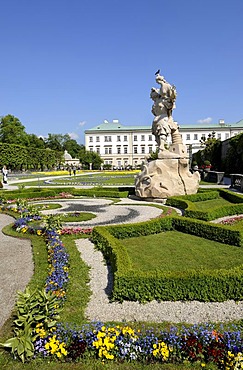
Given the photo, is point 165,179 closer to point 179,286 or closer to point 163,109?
point 163,109

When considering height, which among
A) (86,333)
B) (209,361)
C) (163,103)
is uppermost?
(163,103)

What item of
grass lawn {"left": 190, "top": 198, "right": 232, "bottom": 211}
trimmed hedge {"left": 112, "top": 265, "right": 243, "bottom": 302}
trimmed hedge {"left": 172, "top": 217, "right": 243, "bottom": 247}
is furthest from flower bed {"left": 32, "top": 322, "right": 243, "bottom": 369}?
grass lawn {"left": 190, "top": 198, "right": 232, "bottom": 211}

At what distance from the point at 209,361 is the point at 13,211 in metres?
11.8

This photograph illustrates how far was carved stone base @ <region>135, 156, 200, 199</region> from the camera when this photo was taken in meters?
15.6

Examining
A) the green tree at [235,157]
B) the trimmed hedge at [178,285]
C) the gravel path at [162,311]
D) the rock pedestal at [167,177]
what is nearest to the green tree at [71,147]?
the green tree at [235,157]

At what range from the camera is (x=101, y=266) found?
21.8 ft

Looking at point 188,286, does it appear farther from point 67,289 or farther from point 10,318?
point 10,318

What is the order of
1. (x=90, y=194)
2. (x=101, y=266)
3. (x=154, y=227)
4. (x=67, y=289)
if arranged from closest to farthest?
(x=67, y=289)
(x=101, y=266)
(x=154, y=227)
(x=90, y=194)

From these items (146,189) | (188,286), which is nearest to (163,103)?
(146,189)

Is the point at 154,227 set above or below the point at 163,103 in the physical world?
below

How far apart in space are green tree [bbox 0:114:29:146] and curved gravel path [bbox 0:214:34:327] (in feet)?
185

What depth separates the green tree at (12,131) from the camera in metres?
61.7

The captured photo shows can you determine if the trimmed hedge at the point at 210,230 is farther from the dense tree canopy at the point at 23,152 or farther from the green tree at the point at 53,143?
A: the green tree at the point at 53,143

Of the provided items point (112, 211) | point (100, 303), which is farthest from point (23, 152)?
point (100, 303)
